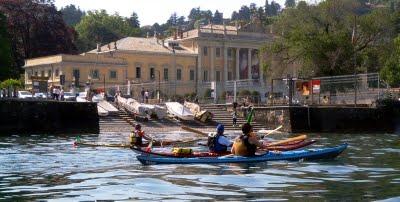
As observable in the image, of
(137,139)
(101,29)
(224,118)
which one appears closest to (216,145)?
(137,139)

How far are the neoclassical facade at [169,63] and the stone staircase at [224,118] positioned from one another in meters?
12.1

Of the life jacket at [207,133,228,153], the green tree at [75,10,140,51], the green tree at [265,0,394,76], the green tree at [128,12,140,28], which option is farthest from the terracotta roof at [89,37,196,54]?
the green tree at [128,12,140,28]

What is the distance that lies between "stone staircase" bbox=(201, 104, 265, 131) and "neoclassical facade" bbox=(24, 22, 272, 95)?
12079 millimetres

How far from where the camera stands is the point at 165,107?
189 feet

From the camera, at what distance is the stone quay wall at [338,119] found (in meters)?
51.3

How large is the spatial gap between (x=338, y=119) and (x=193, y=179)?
3519cm

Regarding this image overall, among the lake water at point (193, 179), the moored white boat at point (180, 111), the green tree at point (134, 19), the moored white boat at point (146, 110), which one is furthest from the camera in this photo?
the green tree at point (134, 19)

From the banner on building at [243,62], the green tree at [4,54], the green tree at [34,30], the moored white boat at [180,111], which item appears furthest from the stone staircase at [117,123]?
the banner on building at [243,62]

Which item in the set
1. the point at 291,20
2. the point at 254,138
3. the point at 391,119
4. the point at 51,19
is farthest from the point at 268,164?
the point at 51,19

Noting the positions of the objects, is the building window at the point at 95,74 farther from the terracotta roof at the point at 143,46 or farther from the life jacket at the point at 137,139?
the life jacket at the point at 137,139

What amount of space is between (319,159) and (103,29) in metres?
124

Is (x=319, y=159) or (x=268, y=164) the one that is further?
(x=319, y=159)

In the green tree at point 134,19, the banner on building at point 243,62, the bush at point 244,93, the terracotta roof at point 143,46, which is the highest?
the green tree at point 134,19

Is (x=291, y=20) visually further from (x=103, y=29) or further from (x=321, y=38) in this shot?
(x=103, y=29)
